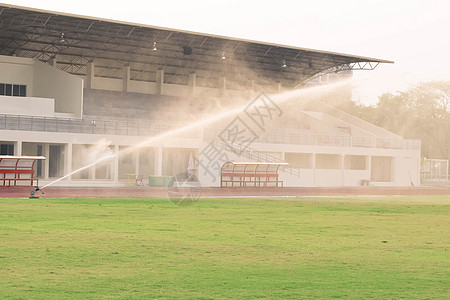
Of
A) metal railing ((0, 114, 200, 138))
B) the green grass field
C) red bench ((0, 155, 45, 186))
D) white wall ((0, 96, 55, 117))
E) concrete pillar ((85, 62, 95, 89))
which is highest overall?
concrete pillar ((85, 62, 95, 89))

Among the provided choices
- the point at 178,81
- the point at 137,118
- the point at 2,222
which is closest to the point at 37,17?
the point at 137,118

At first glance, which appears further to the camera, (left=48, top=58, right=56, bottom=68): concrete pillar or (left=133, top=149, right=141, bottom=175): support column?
(left=48, top=58, right=56, bottom=68): concrete pillar

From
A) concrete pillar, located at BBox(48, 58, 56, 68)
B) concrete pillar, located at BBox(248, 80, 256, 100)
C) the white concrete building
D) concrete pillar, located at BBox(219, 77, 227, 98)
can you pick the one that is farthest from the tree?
concrete pillar, located at BBox(48, 58, 56, 68)

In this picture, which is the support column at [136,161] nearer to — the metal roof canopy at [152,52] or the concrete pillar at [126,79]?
the metal roof canopy at [152,52]

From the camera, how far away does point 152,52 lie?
5853cm

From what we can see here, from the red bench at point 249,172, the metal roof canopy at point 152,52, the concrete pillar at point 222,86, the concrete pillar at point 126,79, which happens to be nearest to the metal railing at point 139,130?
the red bench at point 249,172

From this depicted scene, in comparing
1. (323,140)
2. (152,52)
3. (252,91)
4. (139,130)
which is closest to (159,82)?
(152,52)

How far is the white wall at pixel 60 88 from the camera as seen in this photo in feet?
152

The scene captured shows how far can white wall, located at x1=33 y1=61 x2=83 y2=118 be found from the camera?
46469mm

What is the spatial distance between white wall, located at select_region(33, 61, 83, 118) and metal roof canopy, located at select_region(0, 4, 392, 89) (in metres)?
3.18

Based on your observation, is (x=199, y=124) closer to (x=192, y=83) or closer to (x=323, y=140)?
(x=323, y=140)

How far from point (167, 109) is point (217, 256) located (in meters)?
47.8

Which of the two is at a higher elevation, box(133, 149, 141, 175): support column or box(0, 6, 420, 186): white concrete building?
box(0, 6, 420, 186): white concrete building

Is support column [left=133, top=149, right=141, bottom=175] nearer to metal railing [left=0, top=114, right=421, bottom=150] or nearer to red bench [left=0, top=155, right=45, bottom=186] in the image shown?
metal railing [left=0, top=114, right=421, bottom=150]
